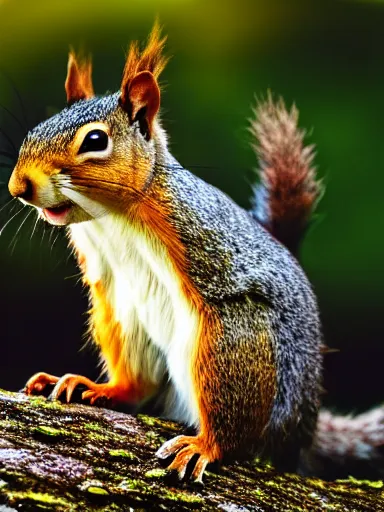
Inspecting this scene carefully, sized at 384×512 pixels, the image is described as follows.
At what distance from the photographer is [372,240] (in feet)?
6.23

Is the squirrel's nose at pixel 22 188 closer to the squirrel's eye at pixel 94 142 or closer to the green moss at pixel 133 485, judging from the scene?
the squirrel's eye at pixel 94 142

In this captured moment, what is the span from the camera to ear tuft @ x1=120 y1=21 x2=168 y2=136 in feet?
4.83

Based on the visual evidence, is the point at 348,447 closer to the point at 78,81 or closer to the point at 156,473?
the point at 156,473

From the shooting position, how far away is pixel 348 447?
1799 mm

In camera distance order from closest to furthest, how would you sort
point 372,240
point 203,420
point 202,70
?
point 203,420 → point 202,70 → point 372,240

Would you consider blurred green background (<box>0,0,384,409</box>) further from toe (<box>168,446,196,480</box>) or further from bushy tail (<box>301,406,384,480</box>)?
toe (<box>168,446,196,480</box>)

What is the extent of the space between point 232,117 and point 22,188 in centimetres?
69

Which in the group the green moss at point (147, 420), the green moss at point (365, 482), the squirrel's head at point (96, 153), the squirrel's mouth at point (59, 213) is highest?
the squirrel's head at point (96, 153)

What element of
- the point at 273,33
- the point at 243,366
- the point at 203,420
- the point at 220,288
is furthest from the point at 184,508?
the point at 273,33

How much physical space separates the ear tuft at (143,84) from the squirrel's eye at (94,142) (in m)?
0.09

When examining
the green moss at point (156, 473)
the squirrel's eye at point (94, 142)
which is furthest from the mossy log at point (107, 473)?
the squirrel's eye at point (94, 142)

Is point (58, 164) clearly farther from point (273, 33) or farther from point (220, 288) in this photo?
point (273, 33)

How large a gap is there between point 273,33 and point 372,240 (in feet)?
2.24

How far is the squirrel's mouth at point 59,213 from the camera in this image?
142 centimetres
